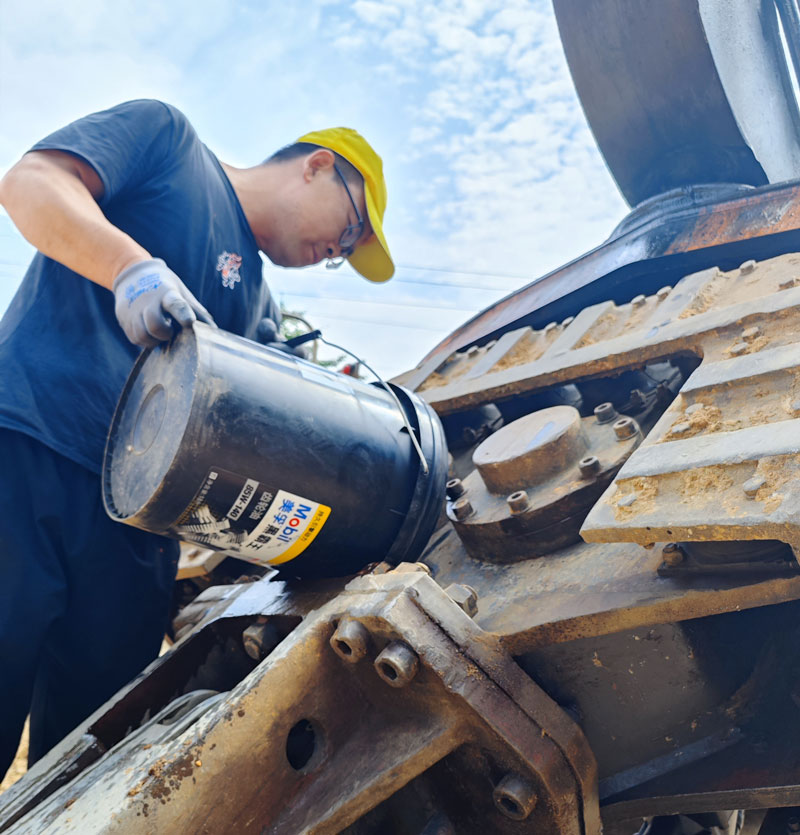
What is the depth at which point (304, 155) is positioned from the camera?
2.93 meters

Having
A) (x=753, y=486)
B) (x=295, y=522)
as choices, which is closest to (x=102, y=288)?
(x=295, y=522)

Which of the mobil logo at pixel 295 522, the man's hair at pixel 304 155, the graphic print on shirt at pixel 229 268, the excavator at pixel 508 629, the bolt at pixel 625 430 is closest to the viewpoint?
the excavator at pixel 508 629

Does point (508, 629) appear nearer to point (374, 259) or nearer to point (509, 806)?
point (509, 806)

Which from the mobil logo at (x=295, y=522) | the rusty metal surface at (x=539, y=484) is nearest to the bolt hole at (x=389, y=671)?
the mobil logo at (x=295, y=522)

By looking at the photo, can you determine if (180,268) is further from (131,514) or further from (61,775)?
(61,775)

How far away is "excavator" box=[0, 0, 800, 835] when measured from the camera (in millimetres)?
1238

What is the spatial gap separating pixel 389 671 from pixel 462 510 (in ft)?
2.34

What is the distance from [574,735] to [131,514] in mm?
1051

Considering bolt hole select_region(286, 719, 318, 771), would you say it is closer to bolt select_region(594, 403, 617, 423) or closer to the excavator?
the excavator

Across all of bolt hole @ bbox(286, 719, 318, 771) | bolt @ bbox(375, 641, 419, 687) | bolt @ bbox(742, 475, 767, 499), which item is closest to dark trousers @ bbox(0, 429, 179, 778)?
bolt hole @ bbox(286, 719, 318, 771)

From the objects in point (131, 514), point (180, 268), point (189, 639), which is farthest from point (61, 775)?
point (180, 268)

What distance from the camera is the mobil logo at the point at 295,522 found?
5.41 feet

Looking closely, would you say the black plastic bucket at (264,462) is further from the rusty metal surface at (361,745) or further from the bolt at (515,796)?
the bolt at (515,796)

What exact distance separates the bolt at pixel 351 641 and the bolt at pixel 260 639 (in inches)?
14.9
